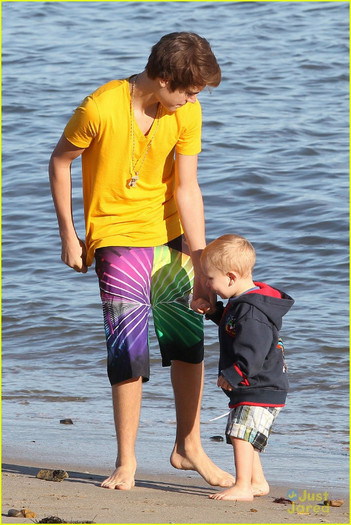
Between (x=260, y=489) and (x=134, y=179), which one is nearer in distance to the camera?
(x=260, y=489)

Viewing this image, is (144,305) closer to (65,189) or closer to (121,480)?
(65,189)

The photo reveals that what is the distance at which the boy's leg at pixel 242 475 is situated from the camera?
3.39m

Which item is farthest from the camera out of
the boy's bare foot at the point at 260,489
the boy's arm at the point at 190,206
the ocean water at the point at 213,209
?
the ocean water at the point at 213,209

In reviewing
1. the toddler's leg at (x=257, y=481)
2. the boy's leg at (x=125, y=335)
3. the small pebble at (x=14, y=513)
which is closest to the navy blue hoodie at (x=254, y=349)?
the toddler's leg at (x=257, y=481)

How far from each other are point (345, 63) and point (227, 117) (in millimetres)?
2949

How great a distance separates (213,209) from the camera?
29.4ft

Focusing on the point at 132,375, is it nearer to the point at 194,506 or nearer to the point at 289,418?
the point at 194,506

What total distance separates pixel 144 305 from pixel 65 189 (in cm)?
55

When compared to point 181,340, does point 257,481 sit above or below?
below

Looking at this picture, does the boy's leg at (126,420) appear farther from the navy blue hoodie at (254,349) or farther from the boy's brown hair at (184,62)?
the boy's brown hair at (184,62)

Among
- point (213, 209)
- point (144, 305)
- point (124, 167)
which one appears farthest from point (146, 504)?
point (213, 209)

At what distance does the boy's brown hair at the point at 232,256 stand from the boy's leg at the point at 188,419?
19.3 inches

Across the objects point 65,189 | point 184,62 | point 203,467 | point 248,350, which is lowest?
point 203,467

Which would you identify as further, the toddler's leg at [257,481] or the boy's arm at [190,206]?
the boy's arm at [190,206]
